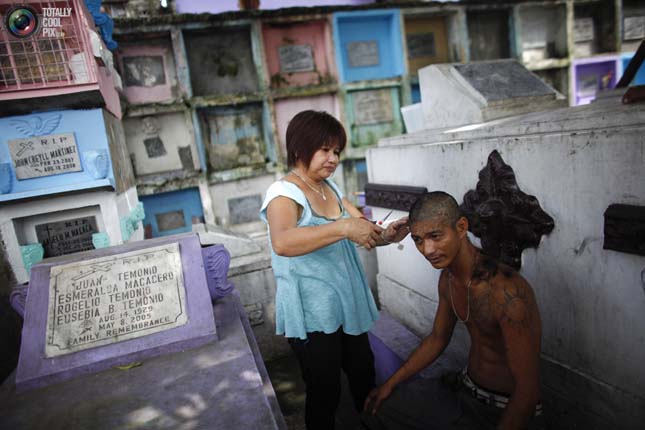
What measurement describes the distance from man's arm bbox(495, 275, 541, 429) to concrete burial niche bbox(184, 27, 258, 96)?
550 cm

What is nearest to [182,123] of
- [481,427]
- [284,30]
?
[284,30]

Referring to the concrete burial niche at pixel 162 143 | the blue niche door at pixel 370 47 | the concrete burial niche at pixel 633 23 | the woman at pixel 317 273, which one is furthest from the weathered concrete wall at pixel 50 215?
the concrete burial niche at pixel 633 23

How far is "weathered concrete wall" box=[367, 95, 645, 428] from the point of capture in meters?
1.59

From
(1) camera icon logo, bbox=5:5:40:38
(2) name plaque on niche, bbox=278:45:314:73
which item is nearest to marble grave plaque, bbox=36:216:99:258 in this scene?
(1) camera icon logo, bbox=5:5:40:38

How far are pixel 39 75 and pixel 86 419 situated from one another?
308 cm

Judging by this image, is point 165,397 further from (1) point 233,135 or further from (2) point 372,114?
(2) point 372,114

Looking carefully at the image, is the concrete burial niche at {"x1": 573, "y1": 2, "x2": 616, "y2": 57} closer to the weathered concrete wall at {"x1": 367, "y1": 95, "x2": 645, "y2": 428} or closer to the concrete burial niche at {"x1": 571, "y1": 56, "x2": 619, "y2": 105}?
the concrete burial niche at {"x1": 571, "y1": 56, "x2": 619, "y2": 105}

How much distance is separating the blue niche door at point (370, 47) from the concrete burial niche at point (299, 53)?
0.26 meters

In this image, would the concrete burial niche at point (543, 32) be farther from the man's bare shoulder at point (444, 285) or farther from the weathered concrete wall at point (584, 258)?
Answer: the man's bare shoulder at point (444, 285)

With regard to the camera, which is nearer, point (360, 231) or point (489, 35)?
point (360, 231)

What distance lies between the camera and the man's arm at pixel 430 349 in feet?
5.94

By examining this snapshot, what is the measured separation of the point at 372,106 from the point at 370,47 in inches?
37.7

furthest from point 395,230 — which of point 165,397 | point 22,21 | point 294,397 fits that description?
point 22,21

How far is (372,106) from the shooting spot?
21.2 feet
